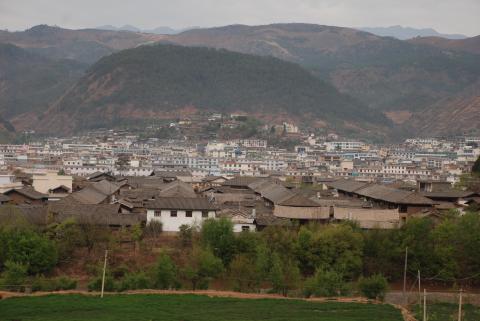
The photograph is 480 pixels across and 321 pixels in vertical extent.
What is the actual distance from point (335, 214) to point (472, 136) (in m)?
110

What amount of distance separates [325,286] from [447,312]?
14.7 ft

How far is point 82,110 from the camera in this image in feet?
516

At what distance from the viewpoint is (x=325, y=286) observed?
92.1ft

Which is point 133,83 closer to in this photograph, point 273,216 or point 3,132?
point 3,132

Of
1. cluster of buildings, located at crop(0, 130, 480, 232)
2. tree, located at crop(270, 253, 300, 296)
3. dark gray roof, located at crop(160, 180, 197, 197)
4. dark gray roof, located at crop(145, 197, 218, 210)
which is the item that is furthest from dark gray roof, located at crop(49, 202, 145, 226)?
tree, located at crop(270, 253, 300, 296)

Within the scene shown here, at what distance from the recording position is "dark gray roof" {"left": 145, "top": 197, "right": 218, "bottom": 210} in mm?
35312

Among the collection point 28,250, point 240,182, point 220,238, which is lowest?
point 28,250

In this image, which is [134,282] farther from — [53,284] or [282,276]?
[282,276]

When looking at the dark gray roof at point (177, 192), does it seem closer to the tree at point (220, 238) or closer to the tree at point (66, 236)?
the tree at point (66, 236)

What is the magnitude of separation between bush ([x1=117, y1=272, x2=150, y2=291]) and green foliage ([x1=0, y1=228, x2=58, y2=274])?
3561 millimetres

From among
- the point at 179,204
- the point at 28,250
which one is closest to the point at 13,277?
the point at 28,250

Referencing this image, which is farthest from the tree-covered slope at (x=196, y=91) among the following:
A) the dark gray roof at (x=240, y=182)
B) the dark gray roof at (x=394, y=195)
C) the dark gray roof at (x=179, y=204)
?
the dark gray roof at (x=179, y=204)

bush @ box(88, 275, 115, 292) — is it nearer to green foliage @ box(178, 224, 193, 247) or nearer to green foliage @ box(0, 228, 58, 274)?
green foliage @ box(0, 228, 58, 274)

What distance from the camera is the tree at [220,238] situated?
31250 millimetres
